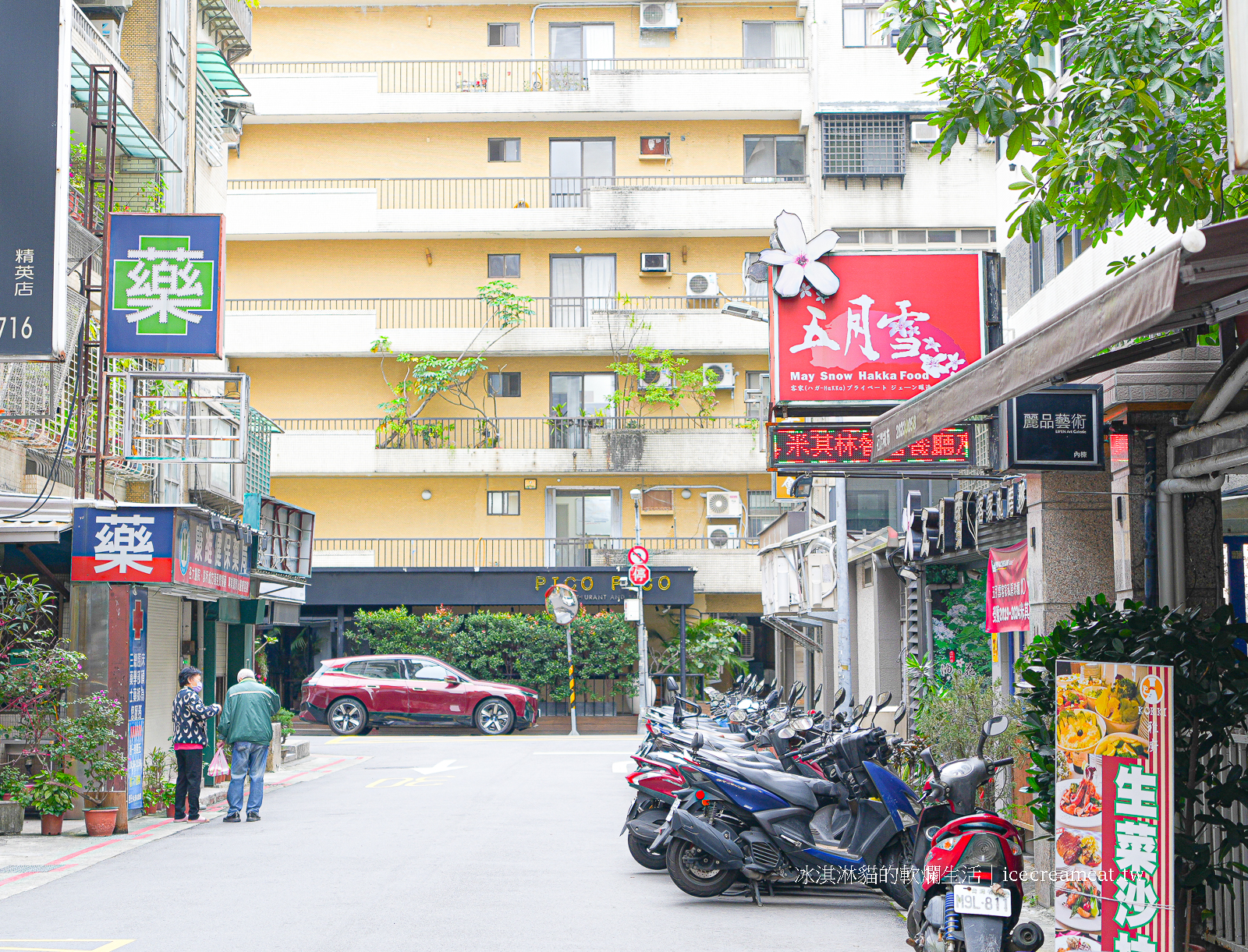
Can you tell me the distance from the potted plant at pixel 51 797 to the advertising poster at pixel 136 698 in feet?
2.49

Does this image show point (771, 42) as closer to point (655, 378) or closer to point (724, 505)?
point (655, 378)

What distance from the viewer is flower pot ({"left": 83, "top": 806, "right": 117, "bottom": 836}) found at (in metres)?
13.1

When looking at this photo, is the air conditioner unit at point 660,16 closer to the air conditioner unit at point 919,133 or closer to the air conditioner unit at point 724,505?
the air conditioner unit at point 919,133

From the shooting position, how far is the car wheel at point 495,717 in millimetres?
27750

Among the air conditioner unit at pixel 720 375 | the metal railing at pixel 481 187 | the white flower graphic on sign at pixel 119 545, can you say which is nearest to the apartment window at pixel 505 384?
the metal railing at pixel 481 187

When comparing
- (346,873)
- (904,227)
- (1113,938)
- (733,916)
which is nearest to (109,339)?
(346,873)

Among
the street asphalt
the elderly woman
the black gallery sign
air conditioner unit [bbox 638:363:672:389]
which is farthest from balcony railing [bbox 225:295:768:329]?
the black gallery sign

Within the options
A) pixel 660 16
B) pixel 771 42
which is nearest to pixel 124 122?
pixel 660 16

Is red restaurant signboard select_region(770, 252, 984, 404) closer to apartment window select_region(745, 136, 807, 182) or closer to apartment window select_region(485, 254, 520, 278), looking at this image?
apartment window select_region(745, 136, 807, 182)

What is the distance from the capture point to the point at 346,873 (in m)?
11.1

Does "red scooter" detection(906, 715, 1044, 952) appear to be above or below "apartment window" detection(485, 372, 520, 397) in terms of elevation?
below

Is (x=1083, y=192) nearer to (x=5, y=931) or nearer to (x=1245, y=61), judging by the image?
(x=1245, y=61)

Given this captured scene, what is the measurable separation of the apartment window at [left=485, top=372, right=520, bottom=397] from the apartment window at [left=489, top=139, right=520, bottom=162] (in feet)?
18.9

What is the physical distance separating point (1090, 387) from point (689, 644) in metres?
25.3
